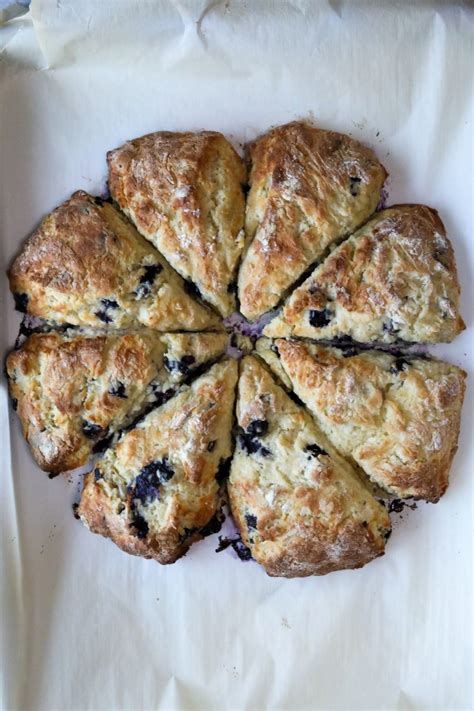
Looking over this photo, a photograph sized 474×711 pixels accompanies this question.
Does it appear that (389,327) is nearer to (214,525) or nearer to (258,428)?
(258,428)

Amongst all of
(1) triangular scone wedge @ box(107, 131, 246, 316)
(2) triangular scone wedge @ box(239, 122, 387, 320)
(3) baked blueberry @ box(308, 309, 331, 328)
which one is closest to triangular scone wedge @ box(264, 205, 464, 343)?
(3) baked blueberry @ box(308, 309, 331, 328)

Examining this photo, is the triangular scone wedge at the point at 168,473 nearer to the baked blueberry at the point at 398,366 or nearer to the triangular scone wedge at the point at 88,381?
the triangular scone wedge at the point at 88,381

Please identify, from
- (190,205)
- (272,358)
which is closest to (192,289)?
(190,205)

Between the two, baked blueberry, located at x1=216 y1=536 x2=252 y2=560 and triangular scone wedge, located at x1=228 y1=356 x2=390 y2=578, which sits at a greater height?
triangular scone wedge, located at x1=228 y1=356 x2=390 y2=578

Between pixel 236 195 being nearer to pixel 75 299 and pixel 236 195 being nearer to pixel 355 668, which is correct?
pixel 75 299

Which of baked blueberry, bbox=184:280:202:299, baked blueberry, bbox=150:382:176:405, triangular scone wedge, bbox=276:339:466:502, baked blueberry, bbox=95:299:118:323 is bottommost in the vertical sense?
triangular scone wedge, bbox=276:339:466:502

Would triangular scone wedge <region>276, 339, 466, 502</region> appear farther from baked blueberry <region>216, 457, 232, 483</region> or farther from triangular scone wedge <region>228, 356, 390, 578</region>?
baked blueberry <region>216, 457, 232, 483</region>
